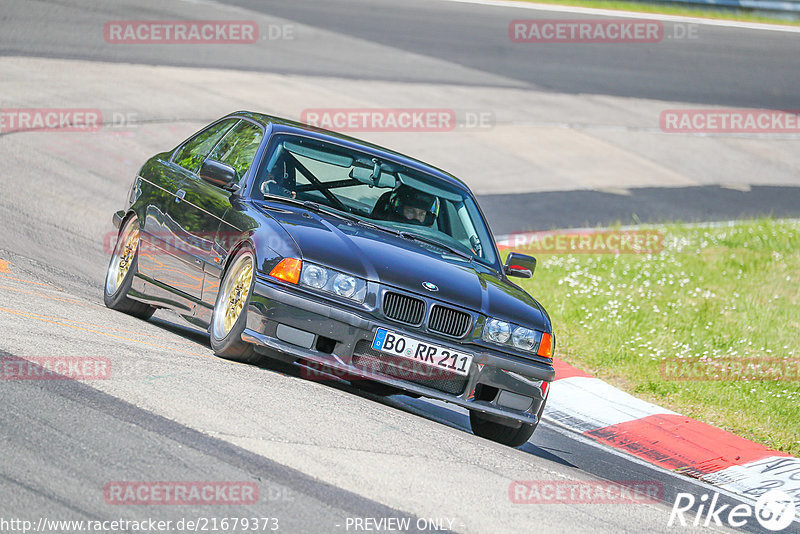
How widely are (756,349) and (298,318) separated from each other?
5456 millimetres

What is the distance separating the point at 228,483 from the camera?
4.57 meters

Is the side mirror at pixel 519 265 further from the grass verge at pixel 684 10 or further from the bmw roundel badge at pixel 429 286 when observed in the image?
the grass verge at pixel 684 10

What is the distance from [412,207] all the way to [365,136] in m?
10.7

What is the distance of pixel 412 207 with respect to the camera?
7.73 m

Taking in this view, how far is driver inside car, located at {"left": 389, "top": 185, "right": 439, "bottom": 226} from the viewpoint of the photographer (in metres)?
7.65

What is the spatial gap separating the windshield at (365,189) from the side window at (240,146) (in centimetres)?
18

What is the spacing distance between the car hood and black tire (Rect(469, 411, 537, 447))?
2.09 feet

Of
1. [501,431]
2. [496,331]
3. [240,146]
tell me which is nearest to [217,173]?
[240,146]

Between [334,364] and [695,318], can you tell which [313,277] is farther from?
[695,318]

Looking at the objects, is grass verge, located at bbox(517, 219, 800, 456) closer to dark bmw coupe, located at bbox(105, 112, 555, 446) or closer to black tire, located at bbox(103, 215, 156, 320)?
dark bmw coupe, located at bbox(105, 112, 555, 446)

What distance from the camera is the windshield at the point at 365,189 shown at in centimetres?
751

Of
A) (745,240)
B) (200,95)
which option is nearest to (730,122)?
(745,240)

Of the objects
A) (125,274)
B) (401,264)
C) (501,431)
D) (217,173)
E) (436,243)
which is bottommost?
(501,431)

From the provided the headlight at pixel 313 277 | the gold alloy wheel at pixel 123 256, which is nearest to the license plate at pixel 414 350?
the headlight at pixel 313 277
